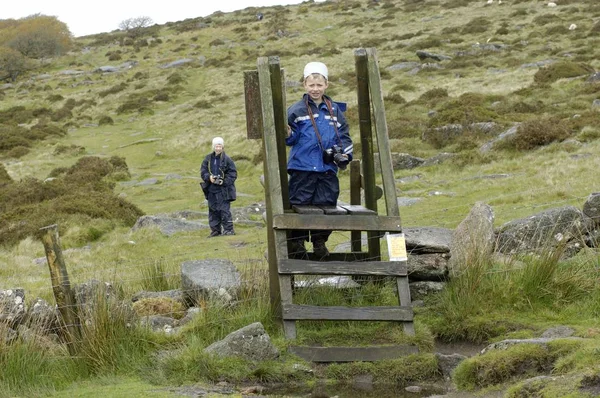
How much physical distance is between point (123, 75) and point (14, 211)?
42.4 m

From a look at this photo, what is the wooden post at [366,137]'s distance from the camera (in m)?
7.88

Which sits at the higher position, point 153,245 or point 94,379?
point 94,379

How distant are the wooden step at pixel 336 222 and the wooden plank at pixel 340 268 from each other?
31 cm

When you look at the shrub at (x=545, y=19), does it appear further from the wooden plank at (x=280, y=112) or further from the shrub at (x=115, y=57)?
the wooden plank at (x=280, y=112)

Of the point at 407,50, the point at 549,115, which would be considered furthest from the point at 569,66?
the point at 407,50

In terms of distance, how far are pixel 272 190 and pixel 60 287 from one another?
206 centimetres

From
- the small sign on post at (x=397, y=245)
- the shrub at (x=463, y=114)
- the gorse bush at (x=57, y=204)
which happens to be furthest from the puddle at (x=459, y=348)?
Result: the shrub at (x=463, y=114)

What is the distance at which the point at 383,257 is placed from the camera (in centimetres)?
970

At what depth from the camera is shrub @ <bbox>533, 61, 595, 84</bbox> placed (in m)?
31.0

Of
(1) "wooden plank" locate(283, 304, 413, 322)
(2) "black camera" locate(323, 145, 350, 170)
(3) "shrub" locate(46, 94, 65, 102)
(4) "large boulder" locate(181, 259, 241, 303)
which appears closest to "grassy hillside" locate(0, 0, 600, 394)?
(3) "shrub" locate(46, 94, 65, 102)

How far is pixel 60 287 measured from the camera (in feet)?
21.8

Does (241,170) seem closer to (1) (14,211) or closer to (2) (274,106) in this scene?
(1) (14,211)

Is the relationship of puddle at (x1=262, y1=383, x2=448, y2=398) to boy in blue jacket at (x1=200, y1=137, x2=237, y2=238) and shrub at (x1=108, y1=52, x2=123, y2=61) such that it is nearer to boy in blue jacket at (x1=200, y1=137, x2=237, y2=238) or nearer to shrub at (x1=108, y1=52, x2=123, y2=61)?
boy in blue jacket at (x1=200, y1=137, x2=237, y2=238)

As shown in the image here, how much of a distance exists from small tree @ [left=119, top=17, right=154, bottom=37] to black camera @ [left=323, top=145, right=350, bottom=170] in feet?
263
